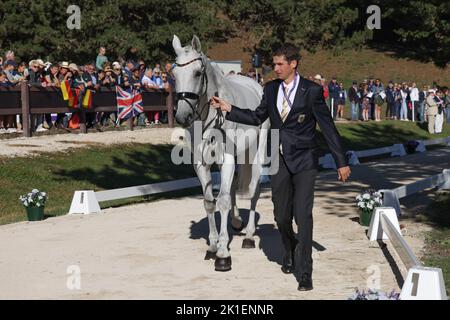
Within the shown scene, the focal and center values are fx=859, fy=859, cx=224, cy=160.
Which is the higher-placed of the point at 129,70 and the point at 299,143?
the point at 299,143

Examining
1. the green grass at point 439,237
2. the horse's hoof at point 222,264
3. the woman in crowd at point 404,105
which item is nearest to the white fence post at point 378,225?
the green grass at point 439,237

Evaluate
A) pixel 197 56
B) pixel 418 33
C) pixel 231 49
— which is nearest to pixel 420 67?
pixel 418 33

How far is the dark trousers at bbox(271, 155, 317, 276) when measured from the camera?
8953mm

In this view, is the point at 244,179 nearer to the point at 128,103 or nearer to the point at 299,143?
the point at 299,143

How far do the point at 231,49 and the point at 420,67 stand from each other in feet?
53.4

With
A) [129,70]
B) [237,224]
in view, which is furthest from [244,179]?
[129,70]

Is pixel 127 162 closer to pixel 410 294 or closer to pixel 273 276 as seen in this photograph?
pixel 273 276

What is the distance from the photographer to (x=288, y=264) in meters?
9.91

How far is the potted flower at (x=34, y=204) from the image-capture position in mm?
14438

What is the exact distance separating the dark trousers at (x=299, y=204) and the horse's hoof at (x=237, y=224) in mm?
3332

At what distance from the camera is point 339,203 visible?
1669 centimetres

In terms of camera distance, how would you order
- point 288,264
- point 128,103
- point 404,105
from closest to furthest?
point 288,264, point 128,103, point 404,105

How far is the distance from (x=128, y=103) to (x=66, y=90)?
3494 mm

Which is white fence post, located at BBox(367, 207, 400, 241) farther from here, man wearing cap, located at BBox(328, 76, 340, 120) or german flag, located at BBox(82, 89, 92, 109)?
man wearing cap, located at BBox(328, 76, 340, 120)
